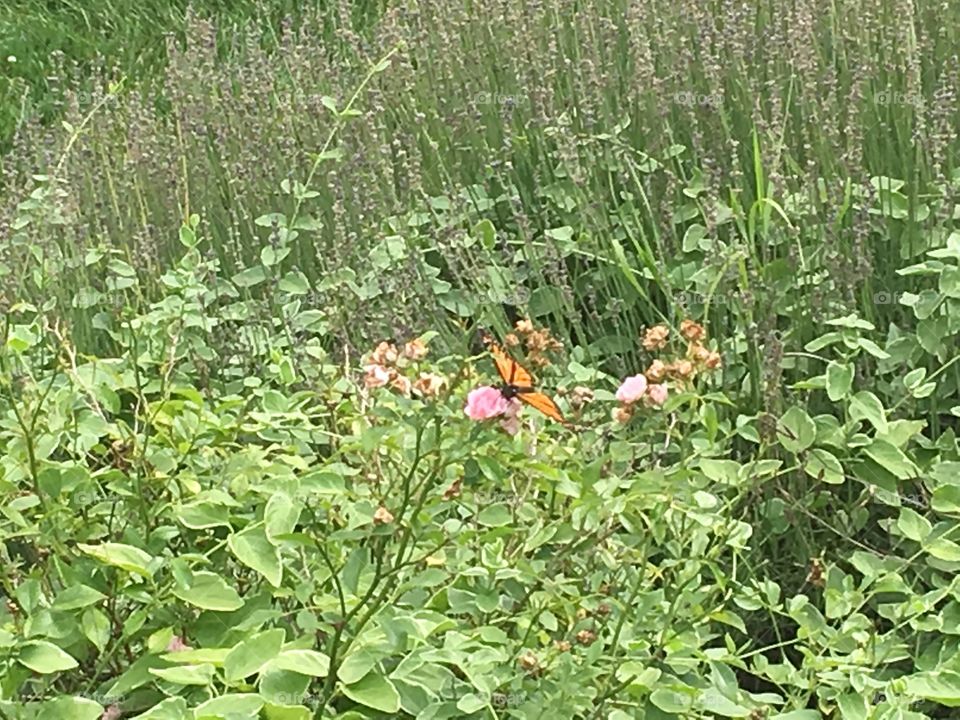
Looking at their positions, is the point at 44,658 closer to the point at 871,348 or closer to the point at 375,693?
the point at 375,693

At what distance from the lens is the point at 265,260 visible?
2.74m

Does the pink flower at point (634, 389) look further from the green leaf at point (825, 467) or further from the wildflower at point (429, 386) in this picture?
the green leaf at point (825, 467)

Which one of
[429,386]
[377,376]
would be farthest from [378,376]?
[429,386]

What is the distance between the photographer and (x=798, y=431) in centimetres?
205

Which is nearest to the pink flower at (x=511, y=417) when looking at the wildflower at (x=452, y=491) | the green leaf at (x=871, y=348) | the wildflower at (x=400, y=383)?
the wildflower at (x=400, y=383)

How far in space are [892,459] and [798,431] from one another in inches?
5.4

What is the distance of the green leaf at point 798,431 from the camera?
6.68 feet

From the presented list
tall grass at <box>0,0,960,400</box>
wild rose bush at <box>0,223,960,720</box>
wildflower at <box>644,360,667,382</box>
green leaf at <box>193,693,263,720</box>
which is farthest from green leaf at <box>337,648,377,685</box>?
tall grass at <box>0,0,960,400</box>

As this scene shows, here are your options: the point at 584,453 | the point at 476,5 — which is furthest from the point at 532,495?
the point at 476,5

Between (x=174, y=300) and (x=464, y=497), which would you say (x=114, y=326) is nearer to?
(x=174, y=300)

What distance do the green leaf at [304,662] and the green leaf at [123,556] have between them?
0.70ft

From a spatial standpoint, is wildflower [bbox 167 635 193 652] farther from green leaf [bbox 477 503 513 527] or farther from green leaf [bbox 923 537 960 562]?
green leaf [bbox 923 537 960 562]

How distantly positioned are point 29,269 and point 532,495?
1.66 m

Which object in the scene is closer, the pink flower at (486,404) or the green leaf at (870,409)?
the pink flower at (486,404)
